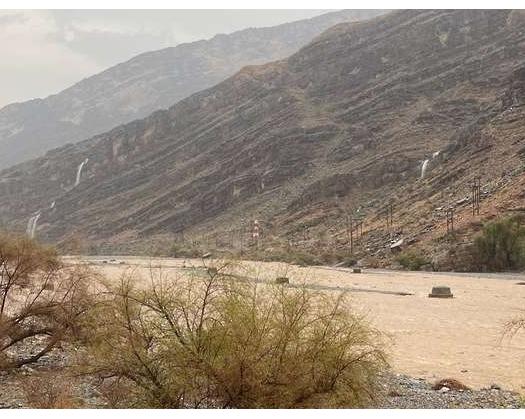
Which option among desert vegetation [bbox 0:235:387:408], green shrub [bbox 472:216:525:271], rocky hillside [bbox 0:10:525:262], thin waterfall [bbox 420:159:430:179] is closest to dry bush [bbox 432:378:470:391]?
desert vegetation [bbox 0:235:387:408]

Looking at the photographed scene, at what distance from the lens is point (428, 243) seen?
182 ft

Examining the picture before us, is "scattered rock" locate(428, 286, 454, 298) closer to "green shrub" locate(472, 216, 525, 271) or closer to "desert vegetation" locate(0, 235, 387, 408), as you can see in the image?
"green shrub" locate(472, 216, 525, 271)

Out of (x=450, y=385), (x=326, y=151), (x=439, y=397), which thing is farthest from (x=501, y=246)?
(x=326, y=151)

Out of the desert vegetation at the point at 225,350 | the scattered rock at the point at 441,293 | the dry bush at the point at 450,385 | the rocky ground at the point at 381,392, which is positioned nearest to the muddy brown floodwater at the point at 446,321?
the scattered rock at the point at 441,293

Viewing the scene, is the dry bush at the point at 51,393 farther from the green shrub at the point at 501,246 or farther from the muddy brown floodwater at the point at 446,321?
the green shrub at the point at 501,246

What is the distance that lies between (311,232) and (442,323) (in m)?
57.8

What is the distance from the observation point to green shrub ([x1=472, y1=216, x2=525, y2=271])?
4656 cm

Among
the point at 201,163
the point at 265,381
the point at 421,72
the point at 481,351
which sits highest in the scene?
the point at 421,72

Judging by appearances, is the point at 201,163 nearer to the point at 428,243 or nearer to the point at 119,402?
the point at 428,243

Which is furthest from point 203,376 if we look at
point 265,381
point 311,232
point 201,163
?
Answer: point 201,163

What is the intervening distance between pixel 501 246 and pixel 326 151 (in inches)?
2476

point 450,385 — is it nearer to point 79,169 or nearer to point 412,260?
point 412,260

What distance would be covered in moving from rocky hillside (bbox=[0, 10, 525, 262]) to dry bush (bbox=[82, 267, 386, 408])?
4772 centimetres

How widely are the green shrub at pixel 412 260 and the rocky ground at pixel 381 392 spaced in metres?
37.8
